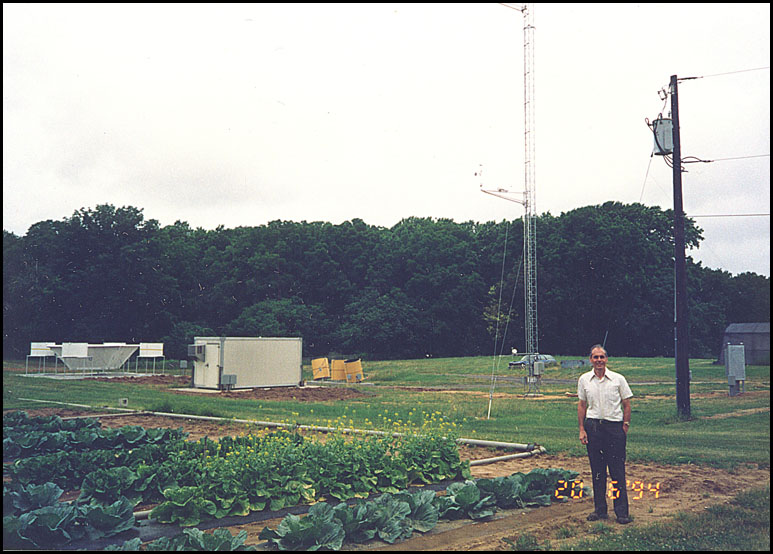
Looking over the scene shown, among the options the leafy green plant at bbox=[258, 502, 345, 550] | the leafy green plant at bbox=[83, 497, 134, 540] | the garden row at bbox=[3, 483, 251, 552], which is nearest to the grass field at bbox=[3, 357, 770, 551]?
A: the leafy green plant at bbox=[258, 502, 345, 550]

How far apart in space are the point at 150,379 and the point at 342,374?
9819mm

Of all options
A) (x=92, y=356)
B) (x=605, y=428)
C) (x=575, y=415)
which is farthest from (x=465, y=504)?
(x=92, y=356)

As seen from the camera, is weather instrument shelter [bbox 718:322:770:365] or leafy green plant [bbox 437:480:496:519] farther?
weather instrument shelter [bbox 718:322:770:365]

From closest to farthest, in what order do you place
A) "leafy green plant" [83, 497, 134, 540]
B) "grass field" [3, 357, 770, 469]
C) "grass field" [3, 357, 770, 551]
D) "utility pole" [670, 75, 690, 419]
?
"leafy green plant" [83, 497, 134, 540], "grass field" [3, 357, 770, 551], "grass field" [3, 357, 770, 469], "utility pole" [670, 75, 690, 419]

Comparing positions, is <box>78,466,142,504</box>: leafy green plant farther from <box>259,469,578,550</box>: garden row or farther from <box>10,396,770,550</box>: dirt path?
<box>259,469,578,550</box>: garden row

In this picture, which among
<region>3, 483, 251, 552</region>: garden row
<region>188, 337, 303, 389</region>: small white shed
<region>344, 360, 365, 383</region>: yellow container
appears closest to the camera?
<region>3, 483, 251, 552</region>: garden row

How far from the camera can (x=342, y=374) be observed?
1486 inches

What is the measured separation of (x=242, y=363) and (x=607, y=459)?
906 inches

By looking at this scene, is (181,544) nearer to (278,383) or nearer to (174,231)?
(278,383)

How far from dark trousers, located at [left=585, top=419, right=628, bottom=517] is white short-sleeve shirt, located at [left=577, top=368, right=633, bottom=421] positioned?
86 millimetres

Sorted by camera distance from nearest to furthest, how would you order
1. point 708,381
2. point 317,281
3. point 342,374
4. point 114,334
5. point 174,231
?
point 708,381, point 342,374, point 114,334, point 174,231, point 317,281

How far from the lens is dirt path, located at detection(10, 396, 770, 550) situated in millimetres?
6484

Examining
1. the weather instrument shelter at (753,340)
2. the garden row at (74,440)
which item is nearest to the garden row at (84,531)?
the garden row at (74,440)

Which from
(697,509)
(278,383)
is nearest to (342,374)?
(278,383)
